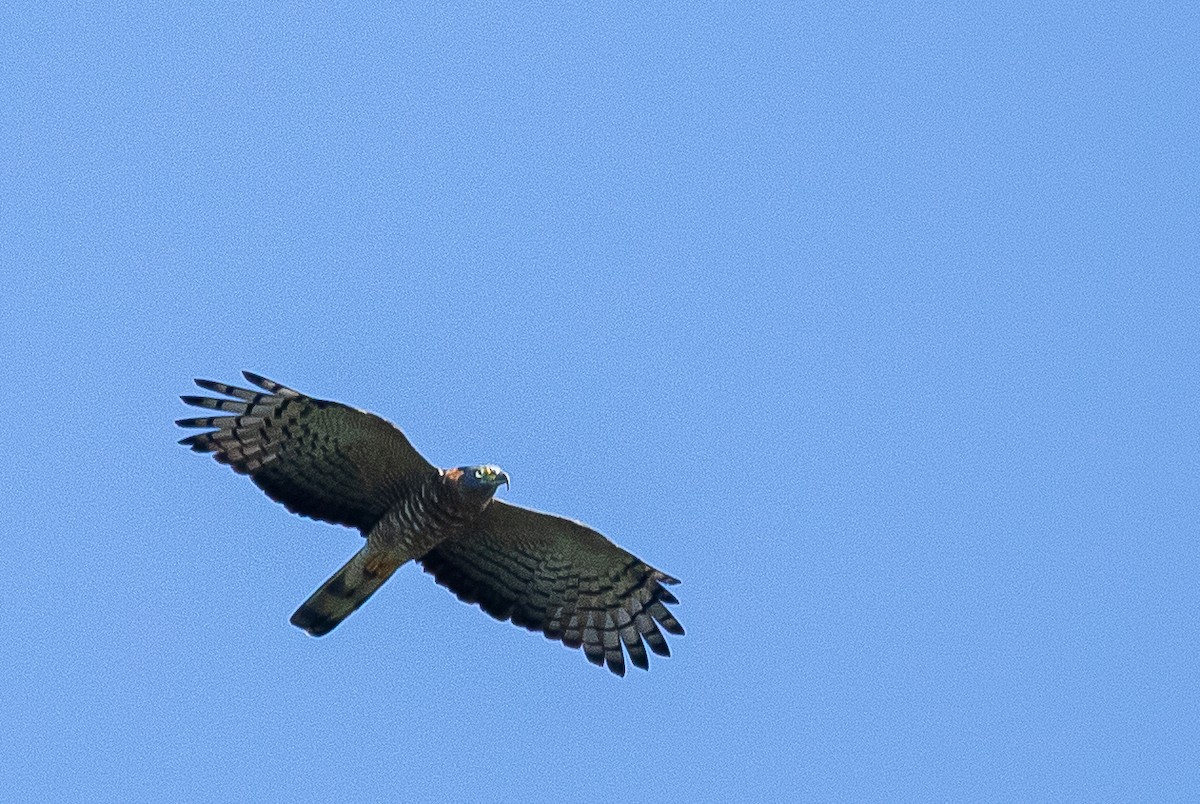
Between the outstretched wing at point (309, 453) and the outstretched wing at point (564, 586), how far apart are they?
79 centimetres

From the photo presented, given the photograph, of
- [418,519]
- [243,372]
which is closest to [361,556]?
[418,519]

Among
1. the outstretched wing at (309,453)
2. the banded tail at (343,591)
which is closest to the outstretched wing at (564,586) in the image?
the banded tail at (343,591)

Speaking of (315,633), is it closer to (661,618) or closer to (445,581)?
(445,581)

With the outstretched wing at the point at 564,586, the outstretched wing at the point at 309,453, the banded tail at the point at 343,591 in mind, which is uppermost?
the outstretched wing at the point at 564,586

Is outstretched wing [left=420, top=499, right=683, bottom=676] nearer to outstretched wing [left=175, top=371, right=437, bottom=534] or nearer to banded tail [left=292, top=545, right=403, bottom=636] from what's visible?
banded tail [left=292, top=545, right=403, bottom=636]

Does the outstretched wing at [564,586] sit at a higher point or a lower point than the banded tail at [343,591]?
higher

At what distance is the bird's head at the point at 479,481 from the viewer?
19.2 meters

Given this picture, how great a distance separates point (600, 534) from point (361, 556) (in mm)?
1988

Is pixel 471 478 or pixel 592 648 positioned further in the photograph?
pixel 592 648

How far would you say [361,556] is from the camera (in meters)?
19.6

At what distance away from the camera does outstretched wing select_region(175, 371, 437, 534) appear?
1948 cm

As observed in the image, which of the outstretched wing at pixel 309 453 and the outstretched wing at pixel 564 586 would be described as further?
the outstretched wing at pixel 564 586

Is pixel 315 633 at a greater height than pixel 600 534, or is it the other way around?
pixel 600 534

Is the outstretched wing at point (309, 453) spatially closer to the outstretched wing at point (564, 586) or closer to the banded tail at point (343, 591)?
the banded tail at point (343, 591)
